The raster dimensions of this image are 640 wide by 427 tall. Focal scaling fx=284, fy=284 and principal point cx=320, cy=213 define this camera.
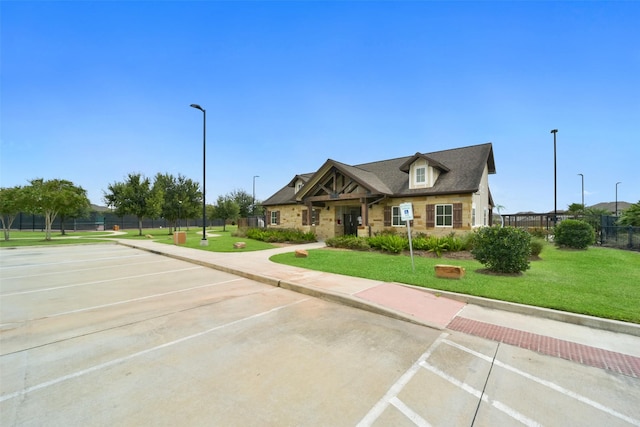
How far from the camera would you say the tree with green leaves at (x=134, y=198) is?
29.1 metres

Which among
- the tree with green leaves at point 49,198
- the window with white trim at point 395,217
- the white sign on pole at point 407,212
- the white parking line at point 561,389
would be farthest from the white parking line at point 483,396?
the tree with green leaves at point 49,198

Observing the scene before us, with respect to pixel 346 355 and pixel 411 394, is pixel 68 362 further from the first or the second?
pixel 411 394

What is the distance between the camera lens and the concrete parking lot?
279 centimetres

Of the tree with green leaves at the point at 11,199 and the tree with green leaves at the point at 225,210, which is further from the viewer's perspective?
the tree with green leaves at the point at 225,210

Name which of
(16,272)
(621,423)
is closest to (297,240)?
(16,272)

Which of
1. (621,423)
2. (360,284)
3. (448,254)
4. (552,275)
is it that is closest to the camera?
(621,423)

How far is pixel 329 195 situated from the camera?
1917 cm

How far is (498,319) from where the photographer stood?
18.1ft

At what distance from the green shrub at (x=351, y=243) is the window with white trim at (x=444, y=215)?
4.98 m

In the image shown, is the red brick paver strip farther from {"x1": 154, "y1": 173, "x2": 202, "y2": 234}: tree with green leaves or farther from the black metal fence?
{"x1": 154, "y1": 173, "x2": 202, "y2": 234}: tree with green leaves

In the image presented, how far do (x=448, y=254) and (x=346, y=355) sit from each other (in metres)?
10.8

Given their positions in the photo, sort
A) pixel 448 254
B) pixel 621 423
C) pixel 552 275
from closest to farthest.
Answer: pixel 621 423, pixel 552 275, pixel 448 254

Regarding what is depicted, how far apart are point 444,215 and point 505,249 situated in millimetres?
8616

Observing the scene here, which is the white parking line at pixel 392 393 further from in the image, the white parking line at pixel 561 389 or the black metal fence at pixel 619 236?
the black metal fence at pixel 619 236
